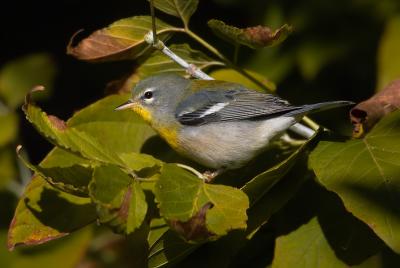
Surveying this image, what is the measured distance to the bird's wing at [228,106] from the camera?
305 centimetres

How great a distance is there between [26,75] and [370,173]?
2.81 m

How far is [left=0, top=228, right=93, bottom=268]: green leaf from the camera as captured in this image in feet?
11.6

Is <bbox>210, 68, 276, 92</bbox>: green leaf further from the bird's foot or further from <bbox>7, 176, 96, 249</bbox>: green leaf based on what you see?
<bbox>7, 176, 96, 249</bbox>: green leaf

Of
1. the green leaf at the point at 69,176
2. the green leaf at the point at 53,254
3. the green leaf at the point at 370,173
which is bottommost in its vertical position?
the green leaf at the point at 53,254

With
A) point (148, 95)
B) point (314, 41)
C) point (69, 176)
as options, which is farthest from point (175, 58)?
point (314, 41)

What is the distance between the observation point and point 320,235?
8.23ft

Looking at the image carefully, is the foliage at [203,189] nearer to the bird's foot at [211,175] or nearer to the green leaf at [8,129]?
the bird's foot at [211,175]

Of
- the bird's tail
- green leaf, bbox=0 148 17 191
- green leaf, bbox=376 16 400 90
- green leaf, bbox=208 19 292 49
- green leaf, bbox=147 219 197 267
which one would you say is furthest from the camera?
green leaf, bbox=0 148 17 191

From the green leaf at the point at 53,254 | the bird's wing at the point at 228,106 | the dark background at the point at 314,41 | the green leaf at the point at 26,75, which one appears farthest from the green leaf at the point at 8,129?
the dark background at the point at 314,41

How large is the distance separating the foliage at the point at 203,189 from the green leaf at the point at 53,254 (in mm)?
836

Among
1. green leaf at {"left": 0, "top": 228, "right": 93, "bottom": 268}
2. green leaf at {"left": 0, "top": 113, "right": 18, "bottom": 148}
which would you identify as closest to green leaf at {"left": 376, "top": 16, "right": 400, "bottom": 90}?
green leaf at {"left": 0, "top": 228, "right": 93, "bottom": 268}

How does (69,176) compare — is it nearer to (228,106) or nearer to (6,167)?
(228,106)

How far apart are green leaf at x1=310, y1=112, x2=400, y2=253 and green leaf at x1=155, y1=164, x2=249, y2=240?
352 mm

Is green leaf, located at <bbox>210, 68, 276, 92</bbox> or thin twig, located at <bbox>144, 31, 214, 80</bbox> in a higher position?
thin twig, located at <bbox>144, 31, 214, 80</bbox>
